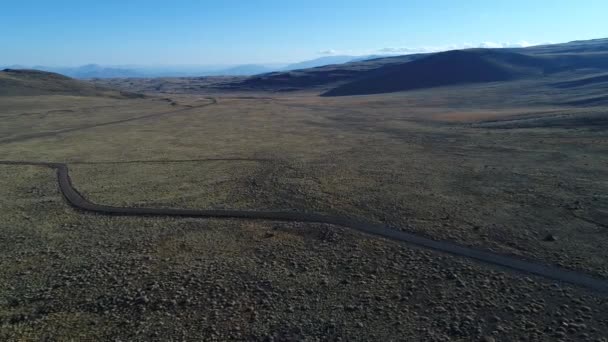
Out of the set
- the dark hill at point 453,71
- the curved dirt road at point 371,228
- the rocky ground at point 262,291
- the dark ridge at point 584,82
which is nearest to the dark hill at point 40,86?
the dark hill at point 453,71

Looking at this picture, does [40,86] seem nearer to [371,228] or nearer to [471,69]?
[371,228]

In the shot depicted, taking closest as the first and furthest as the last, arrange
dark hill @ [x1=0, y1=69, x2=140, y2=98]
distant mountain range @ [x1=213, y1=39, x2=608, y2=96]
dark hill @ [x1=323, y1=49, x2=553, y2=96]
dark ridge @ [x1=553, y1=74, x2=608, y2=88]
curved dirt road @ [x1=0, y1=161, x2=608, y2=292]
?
curved dirt road @ [x1=0, y1=161, x2=608, y2=292], dark ridge @ [x1=553, y1=74, x2=608, y2=88], dark hill @ [x1=0, y1=69, x2=140, y2=98], distant mountain range @ [x1=213, y1=39, x2=608, y2=96], dark hill @ [x1=323, y1=49, x2=553, y2=96]

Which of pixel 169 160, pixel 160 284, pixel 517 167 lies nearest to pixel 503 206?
pixel 517 167

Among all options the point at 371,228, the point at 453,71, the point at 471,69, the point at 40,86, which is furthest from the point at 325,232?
the point at 471,69

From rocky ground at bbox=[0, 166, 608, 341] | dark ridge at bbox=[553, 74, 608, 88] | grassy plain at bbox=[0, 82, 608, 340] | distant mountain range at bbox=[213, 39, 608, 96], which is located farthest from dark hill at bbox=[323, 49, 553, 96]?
rocky ground at bbox=[0, 166, 608, 341]

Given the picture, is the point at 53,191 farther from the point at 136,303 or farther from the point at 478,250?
the point at 478,250

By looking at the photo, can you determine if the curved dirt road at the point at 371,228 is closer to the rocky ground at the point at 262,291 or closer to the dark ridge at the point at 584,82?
the rocky ground at the point at 262,291

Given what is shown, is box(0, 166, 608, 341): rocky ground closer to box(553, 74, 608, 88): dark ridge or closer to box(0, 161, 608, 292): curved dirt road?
box(0, 161, 608, 292): curved dirt road
